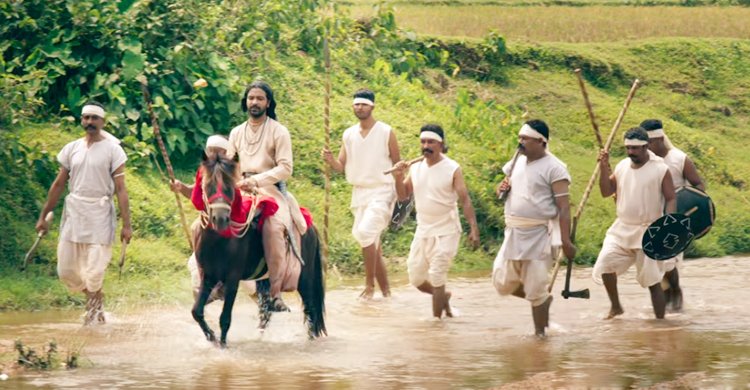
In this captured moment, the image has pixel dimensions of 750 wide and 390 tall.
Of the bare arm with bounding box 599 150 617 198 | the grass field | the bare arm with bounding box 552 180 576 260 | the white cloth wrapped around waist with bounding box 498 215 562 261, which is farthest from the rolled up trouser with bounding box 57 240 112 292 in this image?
the grass field

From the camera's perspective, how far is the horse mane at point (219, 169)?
440 inches

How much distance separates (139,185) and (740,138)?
35.8ft

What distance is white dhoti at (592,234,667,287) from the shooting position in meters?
13.3

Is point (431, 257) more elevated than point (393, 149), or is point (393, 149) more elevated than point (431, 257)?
point (393, 149)

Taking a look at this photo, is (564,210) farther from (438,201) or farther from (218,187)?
(218,187)

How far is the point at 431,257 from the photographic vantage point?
537 inches

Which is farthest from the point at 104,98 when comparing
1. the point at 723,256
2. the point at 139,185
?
the point at 723,256

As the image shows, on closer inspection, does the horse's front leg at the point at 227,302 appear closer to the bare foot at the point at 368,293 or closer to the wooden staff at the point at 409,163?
the wooden staff at the point at 409,163

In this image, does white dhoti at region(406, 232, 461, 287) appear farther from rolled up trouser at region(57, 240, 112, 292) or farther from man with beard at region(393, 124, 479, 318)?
rolled up trouser at region(57, 240, 112, 292)

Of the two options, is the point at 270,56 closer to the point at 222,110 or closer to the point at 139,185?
the point at 222,110

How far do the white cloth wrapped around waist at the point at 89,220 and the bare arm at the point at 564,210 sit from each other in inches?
154

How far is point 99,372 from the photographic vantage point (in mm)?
10969

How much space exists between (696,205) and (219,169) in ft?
15.4

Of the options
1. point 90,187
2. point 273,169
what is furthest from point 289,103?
point 273,169
